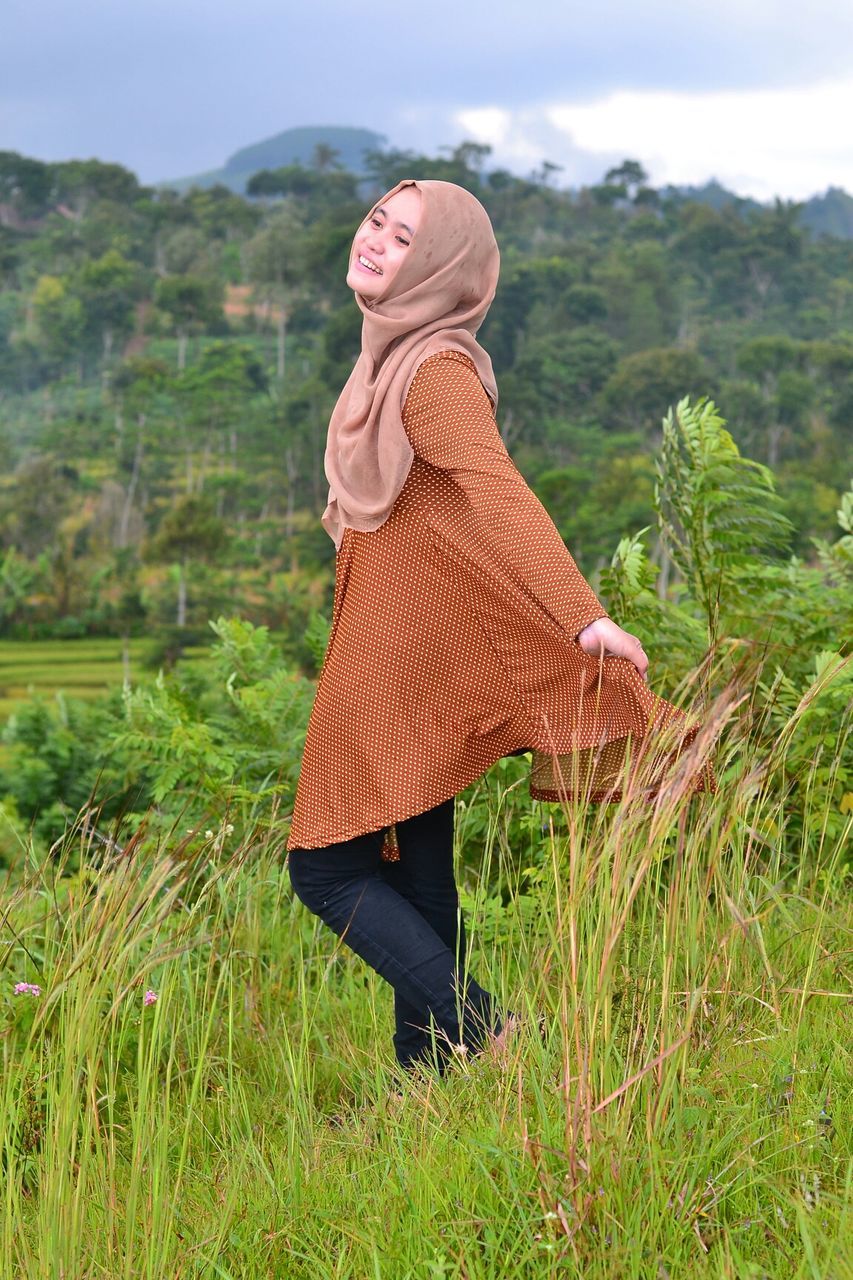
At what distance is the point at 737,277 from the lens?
75000mm

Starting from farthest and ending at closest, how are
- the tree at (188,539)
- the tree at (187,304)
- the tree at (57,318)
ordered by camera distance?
the tree at (57,318)
the tree at (187,304)
the tree at (188,539)

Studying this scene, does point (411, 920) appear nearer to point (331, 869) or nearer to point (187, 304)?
point (331, 869)

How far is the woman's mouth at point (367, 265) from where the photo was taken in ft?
6.97

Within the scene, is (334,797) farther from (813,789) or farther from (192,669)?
(192,669)

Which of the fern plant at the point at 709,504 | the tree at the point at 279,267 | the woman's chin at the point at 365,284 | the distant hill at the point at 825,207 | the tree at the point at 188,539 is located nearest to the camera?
the woman's chin at the point at 365,284

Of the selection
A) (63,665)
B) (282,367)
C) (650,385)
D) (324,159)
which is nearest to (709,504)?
(63,665)

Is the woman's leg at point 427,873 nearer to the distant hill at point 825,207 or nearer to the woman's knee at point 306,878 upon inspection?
the woman's knee at point 306,878

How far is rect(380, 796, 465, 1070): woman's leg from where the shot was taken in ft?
7.22

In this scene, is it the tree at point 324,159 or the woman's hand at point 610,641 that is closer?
the woman's hand at point 610,641

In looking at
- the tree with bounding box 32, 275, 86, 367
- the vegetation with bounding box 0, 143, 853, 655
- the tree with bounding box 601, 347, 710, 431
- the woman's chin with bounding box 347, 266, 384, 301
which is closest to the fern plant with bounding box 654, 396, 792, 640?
the woman's chin with bounding box 347, 266, 384, 301

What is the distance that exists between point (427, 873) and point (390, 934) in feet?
0.60

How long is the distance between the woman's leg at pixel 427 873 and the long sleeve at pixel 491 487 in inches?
16.6

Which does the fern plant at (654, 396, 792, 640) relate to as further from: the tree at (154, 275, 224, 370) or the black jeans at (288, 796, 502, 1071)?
the tree at (154, 275, 224, 370)

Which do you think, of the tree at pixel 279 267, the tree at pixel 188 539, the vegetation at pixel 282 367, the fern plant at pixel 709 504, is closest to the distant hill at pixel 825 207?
the vegetation at pixel 282 367
